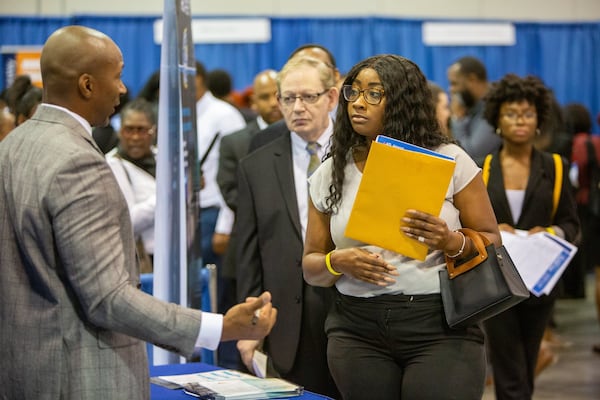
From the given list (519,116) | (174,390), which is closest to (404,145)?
(174,390)

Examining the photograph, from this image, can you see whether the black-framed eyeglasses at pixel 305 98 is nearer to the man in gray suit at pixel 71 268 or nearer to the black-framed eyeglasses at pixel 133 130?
the man in gray suit at pixel 71 268

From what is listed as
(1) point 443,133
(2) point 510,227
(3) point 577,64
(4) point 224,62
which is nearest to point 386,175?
(1) point 443,133

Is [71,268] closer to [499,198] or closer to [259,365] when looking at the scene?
[259,365]

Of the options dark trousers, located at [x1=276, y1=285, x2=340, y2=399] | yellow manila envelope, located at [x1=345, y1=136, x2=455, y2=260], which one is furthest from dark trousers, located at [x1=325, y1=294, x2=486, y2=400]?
dark trousers, located at [x1=276, y1=285, x2=340, y2=399]

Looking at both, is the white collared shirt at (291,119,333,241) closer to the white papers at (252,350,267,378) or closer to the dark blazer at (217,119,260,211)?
the white papers at (252,350,267,378)

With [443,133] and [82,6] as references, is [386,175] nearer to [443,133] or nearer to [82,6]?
[443,133]

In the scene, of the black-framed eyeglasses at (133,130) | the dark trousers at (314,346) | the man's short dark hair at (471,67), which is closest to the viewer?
the dark trousers at (314,346)

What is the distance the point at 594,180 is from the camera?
8.43m

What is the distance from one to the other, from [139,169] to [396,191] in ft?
8.85

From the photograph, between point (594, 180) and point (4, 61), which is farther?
point (4, 61)

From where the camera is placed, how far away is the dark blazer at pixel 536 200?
4.44m

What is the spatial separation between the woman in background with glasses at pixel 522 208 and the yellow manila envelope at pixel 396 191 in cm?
175

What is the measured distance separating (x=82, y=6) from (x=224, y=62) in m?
1.98

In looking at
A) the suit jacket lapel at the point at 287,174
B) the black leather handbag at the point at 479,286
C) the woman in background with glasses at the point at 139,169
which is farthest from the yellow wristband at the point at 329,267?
the woman in background with glasses at the point at 139,169
